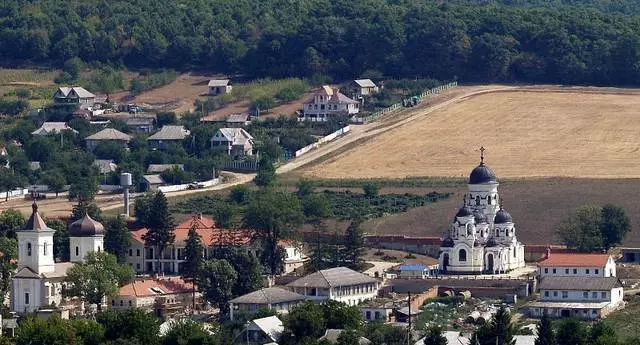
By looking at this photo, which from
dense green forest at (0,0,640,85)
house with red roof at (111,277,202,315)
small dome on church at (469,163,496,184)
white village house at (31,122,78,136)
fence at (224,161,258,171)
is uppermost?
dense green forest at (0,0,640,85)

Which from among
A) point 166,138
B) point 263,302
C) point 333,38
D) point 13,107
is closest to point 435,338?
point 263,302

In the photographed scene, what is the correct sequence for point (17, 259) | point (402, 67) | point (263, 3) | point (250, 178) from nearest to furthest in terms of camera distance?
point (17, 259) < point (250, 178) < point (402, 67) < point (263, 3)

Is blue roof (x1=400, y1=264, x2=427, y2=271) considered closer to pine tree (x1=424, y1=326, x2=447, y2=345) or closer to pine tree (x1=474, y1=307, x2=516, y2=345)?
pine tree (x1=474, y1=307, x2=516, y2=345)

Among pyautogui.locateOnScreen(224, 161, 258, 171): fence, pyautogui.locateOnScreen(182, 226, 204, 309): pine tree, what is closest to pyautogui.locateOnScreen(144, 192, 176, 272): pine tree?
pyautogui.locateOnScreen(182, 226, 204, 309): pine tree

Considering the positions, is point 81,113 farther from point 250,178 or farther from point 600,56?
point 600,56

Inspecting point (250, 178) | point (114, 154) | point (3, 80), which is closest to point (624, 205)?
point (250, 178)

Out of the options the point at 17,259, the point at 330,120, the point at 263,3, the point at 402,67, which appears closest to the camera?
the point at 17,259
